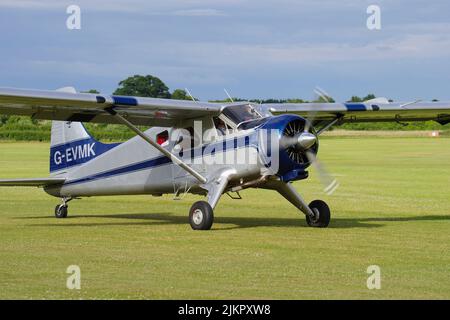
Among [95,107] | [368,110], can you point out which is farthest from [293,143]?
[368,110]

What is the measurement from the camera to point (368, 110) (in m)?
20.2

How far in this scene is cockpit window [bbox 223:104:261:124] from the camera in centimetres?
1762

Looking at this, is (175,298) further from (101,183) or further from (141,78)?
(141,78)

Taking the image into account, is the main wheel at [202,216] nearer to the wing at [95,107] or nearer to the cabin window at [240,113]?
the cabin window at [240,113]

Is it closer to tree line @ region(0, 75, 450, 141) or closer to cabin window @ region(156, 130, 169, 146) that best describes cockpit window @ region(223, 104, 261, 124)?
cabin window @ region(156, 130, 169, 146)

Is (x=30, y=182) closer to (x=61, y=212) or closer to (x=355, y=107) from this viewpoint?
(x=61, y=212)

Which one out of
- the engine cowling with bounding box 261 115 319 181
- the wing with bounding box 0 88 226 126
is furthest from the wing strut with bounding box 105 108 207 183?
the engine cowling with bounding box 261 115 319 181

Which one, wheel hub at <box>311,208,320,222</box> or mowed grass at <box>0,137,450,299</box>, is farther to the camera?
wheel hub at <box>311,208,320,222</box>

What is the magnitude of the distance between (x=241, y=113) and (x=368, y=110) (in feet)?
12.1

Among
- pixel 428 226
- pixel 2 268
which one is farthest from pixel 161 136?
pixel 2 268

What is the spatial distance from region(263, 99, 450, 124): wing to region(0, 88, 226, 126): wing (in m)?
1.63

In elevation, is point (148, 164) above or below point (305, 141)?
below

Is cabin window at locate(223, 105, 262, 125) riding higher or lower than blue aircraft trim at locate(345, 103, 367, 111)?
lower

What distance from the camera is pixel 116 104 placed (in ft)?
56.9
